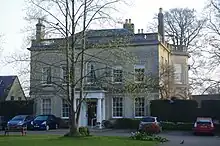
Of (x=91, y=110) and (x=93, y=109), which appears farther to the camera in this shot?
(x=91, y=110)

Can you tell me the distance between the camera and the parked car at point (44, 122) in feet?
141

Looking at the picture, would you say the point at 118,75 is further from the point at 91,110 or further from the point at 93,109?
the point at 91,110

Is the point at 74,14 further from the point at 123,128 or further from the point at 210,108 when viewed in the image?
the point at 210,108

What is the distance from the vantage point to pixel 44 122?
4300 cm

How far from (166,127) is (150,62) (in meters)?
7.85

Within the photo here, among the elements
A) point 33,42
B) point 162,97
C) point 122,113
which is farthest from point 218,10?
point 33,42

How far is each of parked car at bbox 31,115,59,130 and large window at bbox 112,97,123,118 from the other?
6.86m

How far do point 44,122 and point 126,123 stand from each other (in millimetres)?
8824

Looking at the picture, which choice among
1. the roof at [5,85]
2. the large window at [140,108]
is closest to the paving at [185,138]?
the large window at [140,108]

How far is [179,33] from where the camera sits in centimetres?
6134

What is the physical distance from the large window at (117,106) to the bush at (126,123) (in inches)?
73.2

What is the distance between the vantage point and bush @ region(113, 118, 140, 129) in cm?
4419

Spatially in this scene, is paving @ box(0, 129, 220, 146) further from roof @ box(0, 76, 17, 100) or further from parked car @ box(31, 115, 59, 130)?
roof @ box(0, 76, 17, 100)

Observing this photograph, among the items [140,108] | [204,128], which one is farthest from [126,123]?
[204,128]
